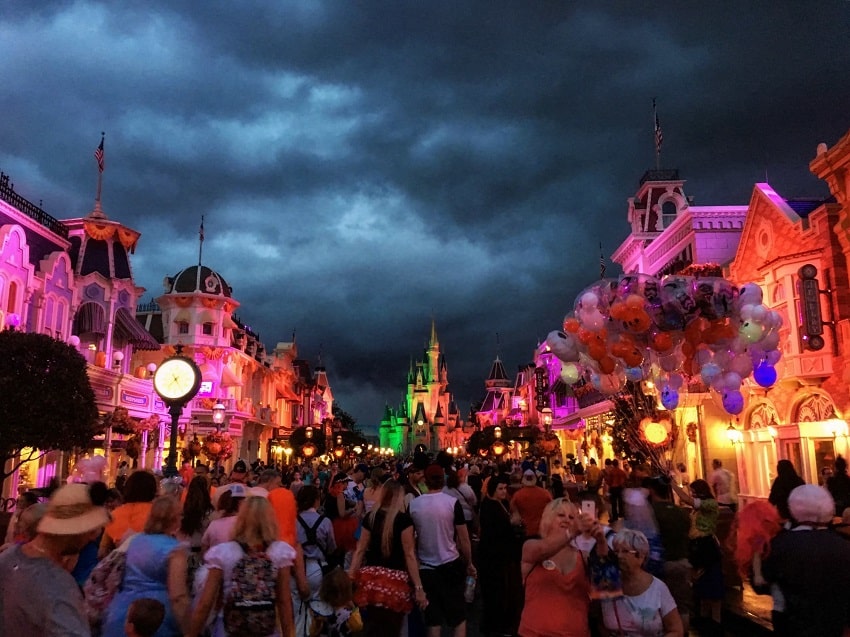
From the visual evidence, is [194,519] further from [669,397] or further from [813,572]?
[669,397]

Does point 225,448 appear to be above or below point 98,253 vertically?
below

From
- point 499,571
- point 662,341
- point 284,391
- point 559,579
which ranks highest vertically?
point 284,391

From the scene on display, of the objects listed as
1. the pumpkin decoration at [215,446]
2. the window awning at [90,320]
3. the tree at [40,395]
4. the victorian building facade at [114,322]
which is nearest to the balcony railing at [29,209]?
the victorian building facade at [114,322]

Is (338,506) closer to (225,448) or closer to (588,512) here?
(588,512)

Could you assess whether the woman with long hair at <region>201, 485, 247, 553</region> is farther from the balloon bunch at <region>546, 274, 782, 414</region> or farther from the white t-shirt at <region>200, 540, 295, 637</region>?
the balloon bunch at <region>546, 274, 782, 414</region>

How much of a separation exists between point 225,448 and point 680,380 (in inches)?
761

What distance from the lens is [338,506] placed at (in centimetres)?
955

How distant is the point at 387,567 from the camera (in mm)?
6355

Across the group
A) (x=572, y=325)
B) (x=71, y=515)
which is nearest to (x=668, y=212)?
(x=572, y=325)

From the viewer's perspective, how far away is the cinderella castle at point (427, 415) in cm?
15750

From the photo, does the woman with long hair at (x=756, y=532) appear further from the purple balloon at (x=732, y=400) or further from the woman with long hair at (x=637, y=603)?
the purple balloon at (x=732, y=400)

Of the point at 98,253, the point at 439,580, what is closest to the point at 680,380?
the point at 439,580

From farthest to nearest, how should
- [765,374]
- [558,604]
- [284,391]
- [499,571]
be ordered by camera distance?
[284,391]
[765,374]
[499,571]
[558,604]

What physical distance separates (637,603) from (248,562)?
2565mm
